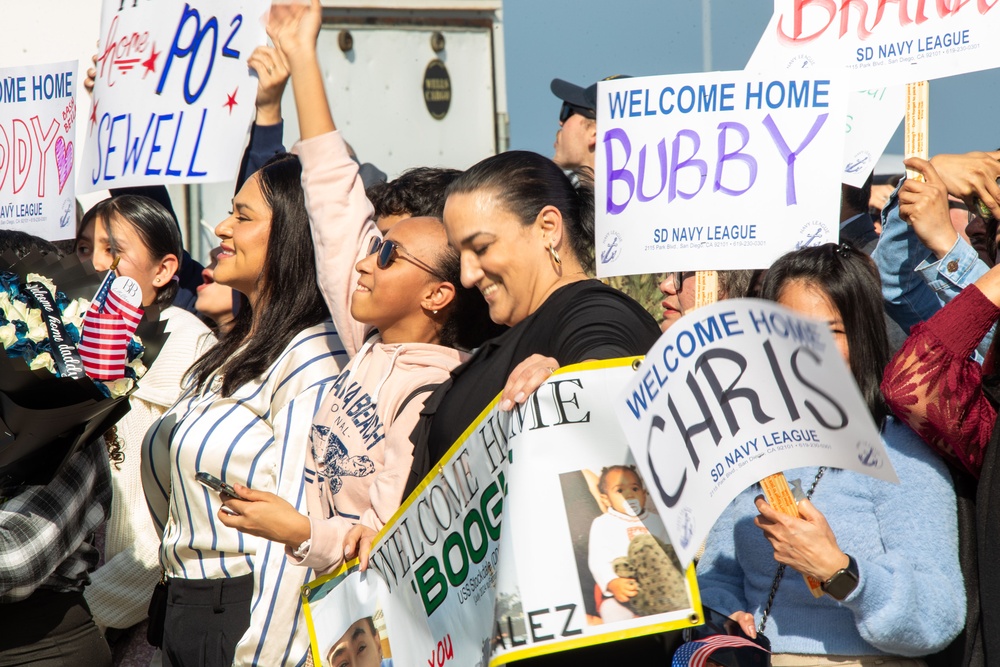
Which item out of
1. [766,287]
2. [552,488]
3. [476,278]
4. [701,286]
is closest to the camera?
[552,488]

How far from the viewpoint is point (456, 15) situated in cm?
711

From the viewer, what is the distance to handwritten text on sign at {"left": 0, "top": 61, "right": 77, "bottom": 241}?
4.85 metres

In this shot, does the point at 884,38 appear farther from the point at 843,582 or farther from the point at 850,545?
the point at 843,582

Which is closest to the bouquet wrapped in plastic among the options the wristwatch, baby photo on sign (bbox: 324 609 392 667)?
baby photo on sign (bbox: 324 609 392 667)

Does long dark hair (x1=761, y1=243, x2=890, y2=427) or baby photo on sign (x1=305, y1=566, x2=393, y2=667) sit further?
long dark hair (x1=761, y1=243, x2=890, y2=427)

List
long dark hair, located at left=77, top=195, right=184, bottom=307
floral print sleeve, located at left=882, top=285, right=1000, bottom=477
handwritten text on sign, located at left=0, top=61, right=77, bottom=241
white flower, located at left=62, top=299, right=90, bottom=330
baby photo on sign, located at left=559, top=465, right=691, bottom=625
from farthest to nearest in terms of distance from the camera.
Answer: handwritten text on sign, located at left=0, top=61, right=77, bottom=241 → long dark hair, located at left=77, top=195, right=184, bottom=307 → white flower, located at left=62, top=299, right=90, bottom=330 → floral print sleeve, located at left=882, top=285, right=1000, bottom=477 → baby photo on sign, located at left=559, top=465, right=691, bottom=625

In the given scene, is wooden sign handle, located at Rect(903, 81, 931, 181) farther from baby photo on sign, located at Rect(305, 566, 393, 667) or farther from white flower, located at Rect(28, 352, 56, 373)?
white flower, located at Rect(28, 352, 56, 373)

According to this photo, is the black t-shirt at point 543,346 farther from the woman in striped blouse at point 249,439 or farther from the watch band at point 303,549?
the woman in striped blouse at point 249,439

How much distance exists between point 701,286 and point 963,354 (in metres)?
0.85

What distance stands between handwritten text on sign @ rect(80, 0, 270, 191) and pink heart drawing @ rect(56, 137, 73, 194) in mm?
330

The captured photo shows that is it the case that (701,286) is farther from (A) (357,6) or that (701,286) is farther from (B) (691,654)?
(A) (357,6)

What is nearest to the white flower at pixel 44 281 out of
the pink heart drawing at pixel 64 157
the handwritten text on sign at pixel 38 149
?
the handwritten text on sign at pixel 38 149

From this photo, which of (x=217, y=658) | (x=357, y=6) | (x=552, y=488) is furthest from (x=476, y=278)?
(x=357, y=6)

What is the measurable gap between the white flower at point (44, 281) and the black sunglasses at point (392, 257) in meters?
0.90
